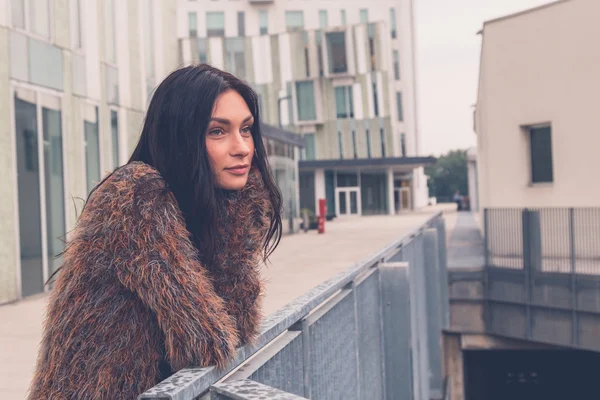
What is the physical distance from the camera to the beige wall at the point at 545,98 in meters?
17.5

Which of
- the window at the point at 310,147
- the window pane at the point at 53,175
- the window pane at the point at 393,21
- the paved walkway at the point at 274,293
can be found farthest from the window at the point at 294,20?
the window pane at the point at 53,175

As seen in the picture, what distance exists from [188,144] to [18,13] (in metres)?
11.4

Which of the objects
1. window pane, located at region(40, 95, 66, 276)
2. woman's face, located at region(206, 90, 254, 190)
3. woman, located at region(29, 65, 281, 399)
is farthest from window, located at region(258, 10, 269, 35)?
woman, located at region(29, 65, 281, 399)

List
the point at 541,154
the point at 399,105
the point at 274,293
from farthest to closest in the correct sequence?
1. the point at 399,105
2. the point at 541,154
3. the point at 274,293

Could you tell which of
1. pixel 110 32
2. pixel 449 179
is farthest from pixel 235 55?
pixel 449 179

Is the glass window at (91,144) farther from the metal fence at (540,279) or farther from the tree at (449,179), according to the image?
the tree at (449,179)

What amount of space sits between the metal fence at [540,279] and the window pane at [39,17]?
960 centimetres

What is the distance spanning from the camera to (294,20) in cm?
5959

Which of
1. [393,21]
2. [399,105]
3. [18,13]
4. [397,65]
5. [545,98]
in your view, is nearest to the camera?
[18,13]

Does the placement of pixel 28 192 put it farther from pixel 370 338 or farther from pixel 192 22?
pixel 192 22

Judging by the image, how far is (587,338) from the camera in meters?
13.2

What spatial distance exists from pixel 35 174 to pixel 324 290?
10.6 m

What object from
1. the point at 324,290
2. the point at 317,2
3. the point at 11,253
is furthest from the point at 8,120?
the point at 317,2

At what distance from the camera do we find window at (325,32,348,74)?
5122cm
